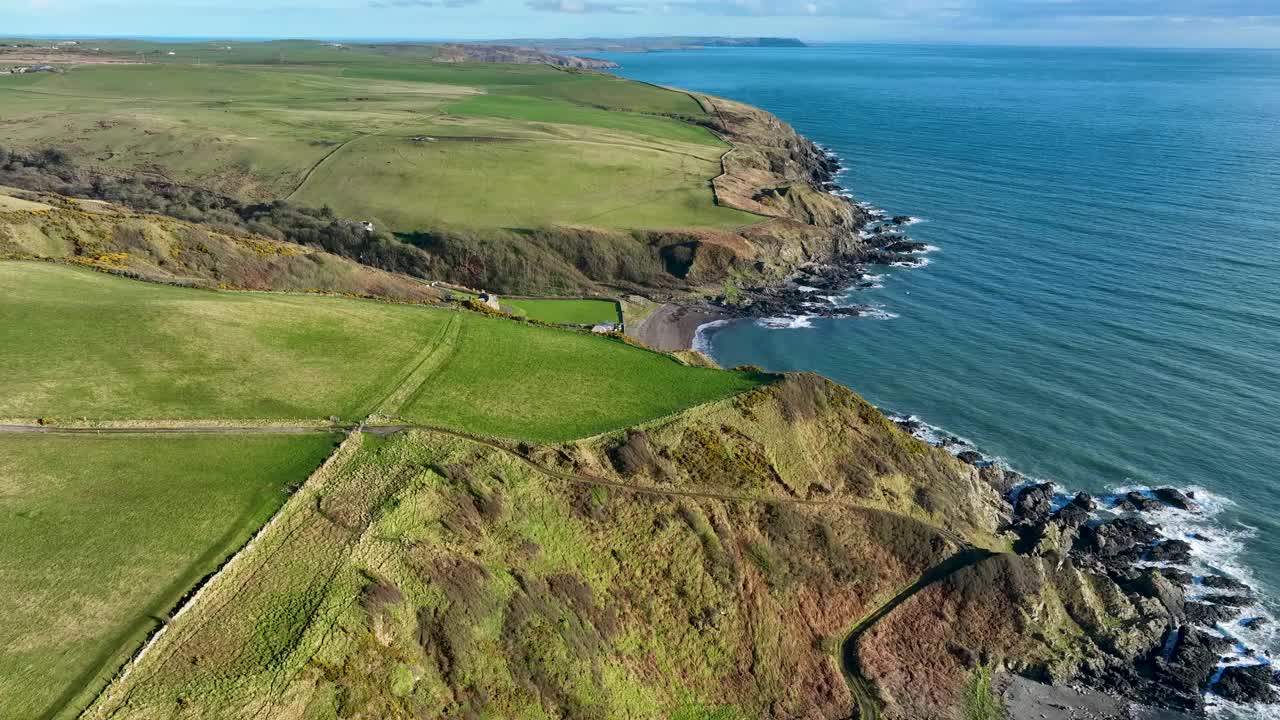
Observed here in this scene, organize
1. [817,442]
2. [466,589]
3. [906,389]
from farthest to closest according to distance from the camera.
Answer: [906,389], [817,442], [466,589]

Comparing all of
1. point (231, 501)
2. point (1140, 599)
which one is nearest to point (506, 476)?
point (231, 501)

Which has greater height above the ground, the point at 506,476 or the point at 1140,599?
the point at 506,476

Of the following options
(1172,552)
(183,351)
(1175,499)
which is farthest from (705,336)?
(183,351)

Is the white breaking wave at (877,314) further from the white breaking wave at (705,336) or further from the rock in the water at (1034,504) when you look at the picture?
the rock in the water at (1034,504)

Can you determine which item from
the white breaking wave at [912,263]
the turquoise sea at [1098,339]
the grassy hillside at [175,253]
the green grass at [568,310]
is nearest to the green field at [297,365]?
the grassy hillside at [175,253]

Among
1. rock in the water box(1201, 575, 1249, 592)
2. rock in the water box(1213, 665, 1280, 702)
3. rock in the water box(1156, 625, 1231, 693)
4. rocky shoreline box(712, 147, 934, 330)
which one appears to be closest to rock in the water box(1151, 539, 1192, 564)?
rock in the water box(1201, 575, 1249, 592)

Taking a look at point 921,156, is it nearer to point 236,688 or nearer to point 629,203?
point 629,203
